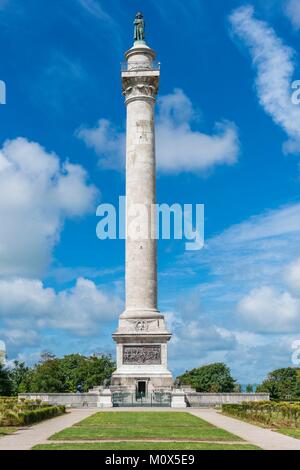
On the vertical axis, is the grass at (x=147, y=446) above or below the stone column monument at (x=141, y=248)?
below

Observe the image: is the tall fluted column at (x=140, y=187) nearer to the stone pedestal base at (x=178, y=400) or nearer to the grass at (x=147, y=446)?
the stone pedestal base at (x=178, y=400)

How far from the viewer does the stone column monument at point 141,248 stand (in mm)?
54812

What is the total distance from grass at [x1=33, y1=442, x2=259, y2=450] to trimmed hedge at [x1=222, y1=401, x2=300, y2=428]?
1131cm

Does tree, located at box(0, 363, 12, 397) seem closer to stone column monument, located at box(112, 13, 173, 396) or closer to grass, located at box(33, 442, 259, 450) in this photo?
stone column monument, located at box(112, 13, 173, 396)

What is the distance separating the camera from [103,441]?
20.9 meters

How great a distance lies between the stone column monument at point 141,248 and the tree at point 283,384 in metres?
26.6

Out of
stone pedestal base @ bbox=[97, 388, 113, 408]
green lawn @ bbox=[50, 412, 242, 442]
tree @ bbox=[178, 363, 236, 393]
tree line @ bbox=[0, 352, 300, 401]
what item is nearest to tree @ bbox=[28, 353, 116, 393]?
tree line @ bbox=[0, 352, 300, 401]

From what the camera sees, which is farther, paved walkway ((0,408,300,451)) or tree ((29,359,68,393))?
tree ((29,359,68,393))

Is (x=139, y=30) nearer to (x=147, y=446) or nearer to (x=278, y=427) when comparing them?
(x=278, y=427)

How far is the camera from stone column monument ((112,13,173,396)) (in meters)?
54.8

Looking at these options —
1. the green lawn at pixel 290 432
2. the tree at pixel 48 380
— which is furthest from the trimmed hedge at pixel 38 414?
the tree at pixel 48 380

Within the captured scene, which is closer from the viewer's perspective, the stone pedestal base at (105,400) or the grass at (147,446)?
the grass at (147,446)
